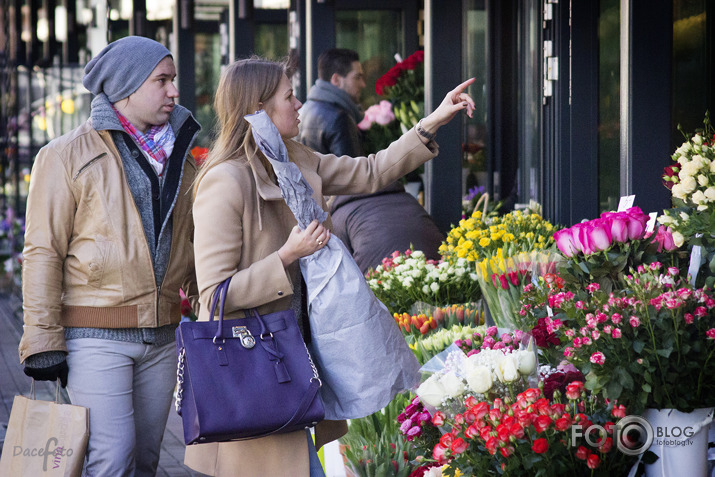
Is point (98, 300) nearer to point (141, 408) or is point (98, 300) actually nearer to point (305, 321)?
point (141, 408)

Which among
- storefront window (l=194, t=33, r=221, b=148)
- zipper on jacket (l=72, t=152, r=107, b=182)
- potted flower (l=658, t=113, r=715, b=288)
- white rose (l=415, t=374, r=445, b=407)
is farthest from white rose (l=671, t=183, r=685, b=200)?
storefront window (l=194, t=33, r=221, b=148)

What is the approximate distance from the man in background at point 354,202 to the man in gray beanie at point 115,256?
2.23 meters

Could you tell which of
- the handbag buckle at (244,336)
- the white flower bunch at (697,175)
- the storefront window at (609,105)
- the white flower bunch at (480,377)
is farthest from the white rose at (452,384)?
the storefront window at (609,105)

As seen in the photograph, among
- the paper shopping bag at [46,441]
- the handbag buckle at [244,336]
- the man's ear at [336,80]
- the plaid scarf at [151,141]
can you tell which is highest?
the man's ear at [336,80]

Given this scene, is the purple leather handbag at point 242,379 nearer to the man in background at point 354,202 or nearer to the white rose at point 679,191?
the white rose at point 679,191

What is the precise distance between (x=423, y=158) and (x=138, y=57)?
976mm

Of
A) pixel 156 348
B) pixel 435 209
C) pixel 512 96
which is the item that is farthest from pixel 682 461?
pixel 512 96

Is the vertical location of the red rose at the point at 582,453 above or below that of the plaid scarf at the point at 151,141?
below

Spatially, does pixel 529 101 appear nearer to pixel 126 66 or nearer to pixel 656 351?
pixel 126 66

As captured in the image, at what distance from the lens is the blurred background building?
3857mm

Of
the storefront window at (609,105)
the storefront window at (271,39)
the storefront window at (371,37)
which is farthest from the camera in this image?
the storefront window at (271,39)

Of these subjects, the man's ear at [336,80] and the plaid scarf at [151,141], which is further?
the man's ear at [336,80]

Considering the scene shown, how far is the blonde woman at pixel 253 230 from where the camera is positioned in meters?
2.74

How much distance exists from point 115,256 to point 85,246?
101 mm
